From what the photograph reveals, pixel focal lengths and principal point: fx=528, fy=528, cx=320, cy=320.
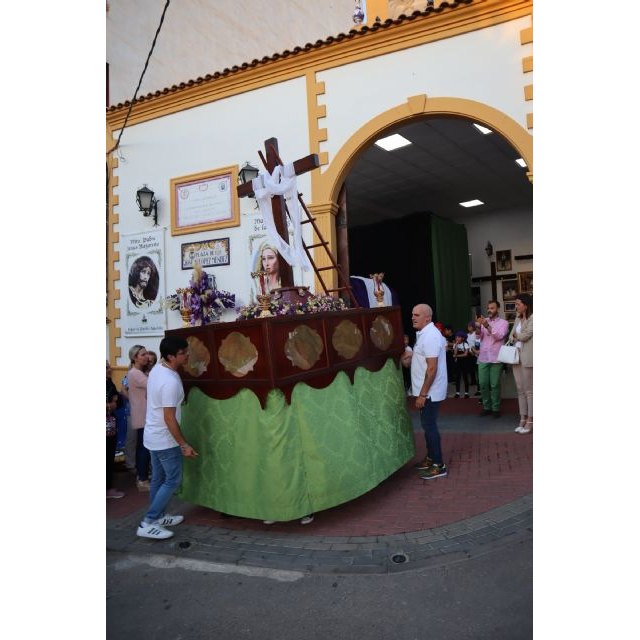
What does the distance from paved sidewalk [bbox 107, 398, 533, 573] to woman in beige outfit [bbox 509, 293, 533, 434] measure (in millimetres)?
1314

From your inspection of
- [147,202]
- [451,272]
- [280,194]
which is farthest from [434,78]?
[451,272]

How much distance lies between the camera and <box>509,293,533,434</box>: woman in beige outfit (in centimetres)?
664

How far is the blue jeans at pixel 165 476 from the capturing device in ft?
13.6

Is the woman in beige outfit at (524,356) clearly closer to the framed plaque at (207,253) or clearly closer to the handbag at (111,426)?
the framed plaque at (207,253)

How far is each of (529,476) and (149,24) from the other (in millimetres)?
11840

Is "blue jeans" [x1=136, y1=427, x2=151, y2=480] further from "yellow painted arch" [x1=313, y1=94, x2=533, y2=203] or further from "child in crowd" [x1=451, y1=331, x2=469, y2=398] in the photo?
"child in crowd" [x1=451, y1=331, x2=469, y2=398]

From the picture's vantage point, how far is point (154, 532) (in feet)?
13.8

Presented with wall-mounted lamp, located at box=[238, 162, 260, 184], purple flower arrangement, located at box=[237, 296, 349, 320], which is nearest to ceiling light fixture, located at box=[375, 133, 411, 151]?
wall-mounted lamp, located at box=[238, 162, 260, 184]

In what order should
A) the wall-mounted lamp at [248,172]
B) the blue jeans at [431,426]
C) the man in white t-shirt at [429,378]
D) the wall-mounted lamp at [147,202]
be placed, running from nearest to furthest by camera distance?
the man in white t-shirt at [429,378], the blue jeans at [431,426], the wall-mounted lamp at [248,172], the wall-mounted lamp at [147,202]

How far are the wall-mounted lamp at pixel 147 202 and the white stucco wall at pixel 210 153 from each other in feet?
0.34

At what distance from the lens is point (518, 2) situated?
6.78m

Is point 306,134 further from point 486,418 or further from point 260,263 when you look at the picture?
point 486,418

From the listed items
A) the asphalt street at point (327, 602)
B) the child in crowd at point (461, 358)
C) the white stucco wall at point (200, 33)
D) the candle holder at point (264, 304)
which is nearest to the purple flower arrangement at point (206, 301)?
the candle holder at point (264, 304)

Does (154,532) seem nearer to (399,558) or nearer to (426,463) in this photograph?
(399,558)
